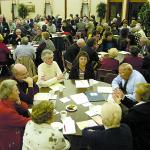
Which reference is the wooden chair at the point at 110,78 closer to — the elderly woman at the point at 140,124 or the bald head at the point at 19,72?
the bald head at the point at 19,72

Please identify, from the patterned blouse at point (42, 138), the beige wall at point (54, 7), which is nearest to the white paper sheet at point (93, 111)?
the patterned blouse at point (42, 138)

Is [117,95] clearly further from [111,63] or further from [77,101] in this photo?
[111,63]

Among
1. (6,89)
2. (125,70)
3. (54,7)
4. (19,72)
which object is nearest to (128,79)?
(125,70)

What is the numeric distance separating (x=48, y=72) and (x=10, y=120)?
6.44ft

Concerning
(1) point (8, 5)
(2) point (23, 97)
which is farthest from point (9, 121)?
(1) point (8, 5)

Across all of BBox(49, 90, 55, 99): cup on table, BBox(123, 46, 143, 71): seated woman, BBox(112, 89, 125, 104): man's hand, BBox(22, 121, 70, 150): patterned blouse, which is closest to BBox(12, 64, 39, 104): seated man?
BBox(49, 90, 55, 99): cup on table

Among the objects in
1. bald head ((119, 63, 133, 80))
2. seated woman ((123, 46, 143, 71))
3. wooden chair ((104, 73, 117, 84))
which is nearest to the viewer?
bald head ((119, 63, 133, 80))

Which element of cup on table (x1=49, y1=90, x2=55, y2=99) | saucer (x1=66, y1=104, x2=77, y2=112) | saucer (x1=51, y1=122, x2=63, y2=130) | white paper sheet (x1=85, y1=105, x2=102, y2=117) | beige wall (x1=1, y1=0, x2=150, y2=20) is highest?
beige wall (x1=1, y1=0, x2=150, y2=20)

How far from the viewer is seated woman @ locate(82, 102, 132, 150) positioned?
2.46 metres

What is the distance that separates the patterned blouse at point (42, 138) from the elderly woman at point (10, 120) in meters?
0.45

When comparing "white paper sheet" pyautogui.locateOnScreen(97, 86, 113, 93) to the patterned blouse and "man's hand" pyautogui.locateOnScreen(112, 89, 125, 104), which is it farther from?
the patterned blouse

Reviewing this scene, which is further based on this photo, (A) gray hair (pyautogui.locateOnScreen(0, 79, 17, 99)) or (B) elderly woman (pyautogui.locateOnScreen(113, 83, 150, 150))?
(A) gray hair (pyautogui.locateOnScreen(0, 79, 17, 99))

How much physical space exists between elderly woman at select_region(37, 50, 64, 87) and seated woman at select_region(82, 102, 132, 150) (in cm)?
203

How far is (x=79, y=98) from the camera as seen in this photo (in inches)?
154
